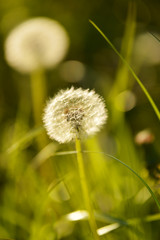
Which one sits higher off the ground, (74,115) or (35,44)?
(35,44)

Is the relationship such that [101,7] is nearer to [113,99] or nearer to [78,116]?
[113,99]

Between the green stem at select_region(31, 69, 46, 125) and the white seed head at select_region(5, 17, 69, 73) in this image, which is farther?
the white seed head at select_region(5, 17, 69, 73)

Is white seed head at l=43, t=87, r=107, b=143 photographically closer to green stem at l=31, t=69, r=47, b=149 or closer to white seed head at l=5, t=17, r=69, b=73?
green stem at l=31, t=69, r=47, b=149

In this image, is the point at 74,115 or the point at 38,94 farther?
the point at 38,94

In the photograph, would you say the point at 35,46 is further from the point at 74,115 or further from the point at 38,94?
the point at 74,115

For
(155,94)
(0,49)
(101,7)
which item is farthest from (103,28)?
(0,49)

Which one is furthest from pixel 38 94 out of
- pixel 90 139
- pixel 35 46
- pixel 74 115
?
pixel 74 115

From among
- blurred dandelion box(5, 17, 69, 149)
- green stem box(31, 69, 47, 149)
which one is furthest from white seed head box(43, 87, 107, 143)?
blurred dandelion box(5, 17, 69, 149)
